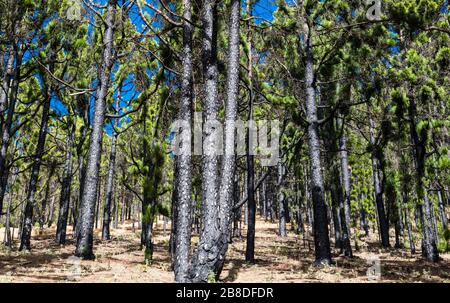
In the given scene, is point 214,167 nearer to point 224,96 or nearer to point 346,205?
point 224,96

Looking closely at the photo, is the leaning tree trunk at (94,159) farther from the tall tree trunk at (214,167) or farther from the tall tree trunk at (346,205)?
the tall tree trunk at (346,205)

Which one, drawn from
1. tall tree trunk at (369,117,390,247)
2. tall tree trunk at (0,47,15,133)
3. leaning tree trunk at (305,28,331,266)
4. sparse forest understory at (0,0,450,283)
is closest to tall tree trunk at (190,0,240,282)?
sparse forest understory at (0,0,450,283)

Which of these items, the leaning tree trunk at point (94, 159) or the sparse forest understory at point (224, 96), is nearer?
the sparse forest understory at point (224, 96)

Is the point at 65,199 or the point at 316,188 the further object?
the point at 65,199

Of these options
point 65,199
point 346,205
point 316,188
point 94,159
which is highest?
point 94,159

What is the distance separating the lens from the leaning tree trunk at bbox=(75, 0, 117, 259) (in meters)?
8.34

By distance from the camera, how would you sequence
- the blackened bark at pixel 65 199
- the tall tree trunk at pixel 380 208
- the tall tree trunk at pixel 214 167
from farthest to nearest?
the tall tree trunk at pixel 380 208, the blackened bark at pixel 65 199, the tall tree trunk at pixel 214 167

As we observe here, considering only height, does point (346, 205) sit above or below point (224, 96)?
below

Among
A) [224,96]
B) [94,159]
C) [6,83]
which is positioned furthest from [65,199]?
[224,96]

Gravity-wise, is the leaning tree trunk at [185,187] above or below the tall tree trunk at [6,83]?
below

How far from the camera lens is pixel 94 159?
872 centimetres

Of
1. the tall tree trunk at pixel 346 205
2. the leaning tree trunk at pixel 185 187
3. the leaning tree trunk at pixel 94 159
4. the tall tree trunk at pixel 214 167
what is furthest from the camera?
the tall tree trunk at pixel 346 205

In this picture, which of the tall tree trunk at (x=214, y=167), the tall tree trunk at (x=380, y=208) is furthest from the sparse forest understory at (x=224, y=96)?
the tall tree trunk at (x=380, y=208)

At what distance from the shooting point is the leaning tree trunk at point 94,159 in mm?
8336
